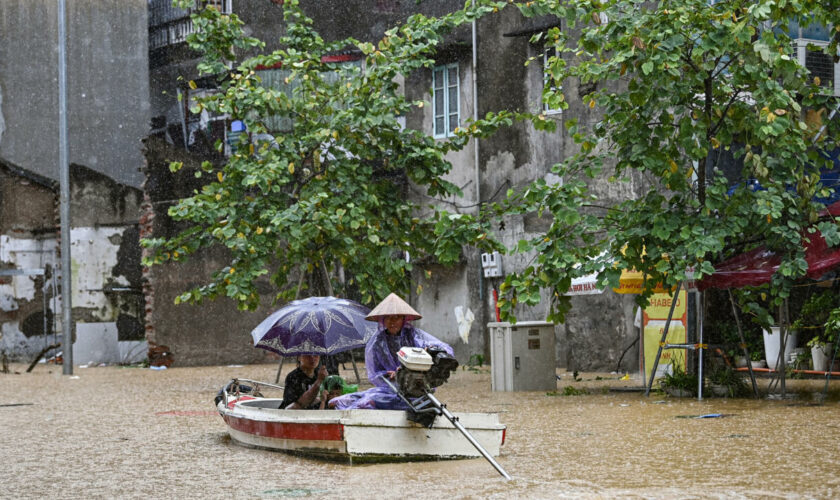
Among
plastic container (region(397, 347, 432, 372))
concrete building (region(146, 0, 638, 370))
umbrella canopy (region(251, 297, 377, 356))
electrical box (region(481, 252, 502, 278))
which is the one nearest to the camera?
plastic container (region(397, 347, 432, 372))

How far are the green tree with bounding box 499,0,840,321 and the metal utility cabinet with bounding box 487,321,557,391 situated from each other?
2.45 m

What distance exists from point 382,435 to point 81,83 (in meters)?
28.0

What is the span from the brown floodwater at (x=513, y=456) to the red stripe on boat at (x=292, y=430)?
0.22 meters

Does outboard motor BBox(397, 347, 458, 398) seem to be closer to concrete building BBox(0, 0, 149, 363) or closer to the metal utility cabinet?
the metal utility cabinet

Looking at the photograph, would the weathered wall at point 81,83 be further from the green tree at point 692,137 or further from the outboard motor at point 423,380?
the outboard motor at point 423,380

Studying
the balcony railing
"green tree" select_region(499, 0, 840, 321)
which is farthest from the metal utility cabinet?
the balcony railing

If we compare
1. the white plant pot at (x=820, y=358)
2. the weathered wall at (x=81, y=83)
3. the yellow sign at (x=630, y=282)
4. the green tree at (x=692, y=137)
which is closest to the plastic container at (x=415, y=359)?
the green tree at (x=692, y=137)

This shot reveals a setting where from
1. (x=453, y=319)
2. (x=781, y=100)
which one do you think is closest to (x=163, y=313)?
(x=453, y=319)

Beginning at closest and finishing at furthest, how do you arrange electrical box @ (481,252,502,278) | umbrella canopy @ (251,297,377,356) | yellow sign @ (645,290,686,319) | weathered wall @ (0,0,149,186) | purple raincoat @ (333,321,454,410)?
purple raincoat @ (333,321,454,410) → umbrella canopy @ (251,297,377,356) → yellow sign @ (645,290,686,319) → electrical box @ (481,252,502,278) → weathered wall @ (0,0,149,186)

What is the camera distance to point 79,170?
1296 inches

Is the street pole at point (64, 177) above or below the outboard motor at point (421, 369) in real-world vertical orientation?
above

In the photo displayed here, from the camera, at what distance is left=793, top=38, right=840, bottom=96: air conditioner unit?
1979 cm

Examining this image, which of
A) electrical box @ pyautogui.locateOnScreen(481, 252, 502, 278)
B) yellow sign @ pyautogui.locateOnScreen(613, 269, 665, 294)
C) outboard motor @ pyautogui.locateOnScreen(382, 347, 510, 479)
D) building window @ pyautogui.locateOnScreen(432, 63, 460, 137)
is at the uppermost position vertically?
building window @ pyautogui.locateOnScreen(432, 63, 460, 137)

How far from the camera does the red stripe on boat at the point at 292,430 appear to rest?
981 centimetres
